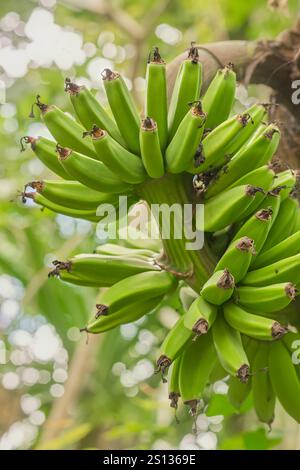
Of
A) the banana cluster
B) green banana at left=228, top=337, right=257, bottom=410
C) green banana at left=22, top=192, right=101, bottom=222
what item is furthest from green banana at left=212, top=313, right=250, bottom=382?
green banana at left=22, top=192, right=101, bottom=222

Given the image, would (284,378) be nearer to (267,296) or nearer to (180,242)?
(267,296)

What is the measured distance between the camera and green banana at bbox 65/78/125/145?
3.72ft

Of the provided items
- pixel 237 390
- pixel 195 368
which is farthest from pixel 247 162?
pixel 237 390

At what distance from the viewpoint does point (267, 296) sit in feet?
3.59

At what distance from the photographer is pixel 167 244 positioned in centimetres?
123

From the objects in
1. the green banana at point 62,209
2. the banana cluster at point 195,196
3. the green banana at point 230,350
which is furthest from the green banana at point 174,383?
the green banana at point 62,209

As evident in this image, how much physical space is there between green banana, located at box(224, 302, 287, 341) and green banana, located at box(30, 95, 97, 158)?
0.41 meters

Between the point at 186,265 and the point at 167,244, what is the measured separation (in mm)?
58

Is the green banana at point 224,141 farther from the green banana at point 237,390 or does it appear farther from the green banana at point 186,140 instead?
the green banana at point 237,390

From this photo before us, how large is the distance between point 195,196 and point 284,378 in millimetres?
418

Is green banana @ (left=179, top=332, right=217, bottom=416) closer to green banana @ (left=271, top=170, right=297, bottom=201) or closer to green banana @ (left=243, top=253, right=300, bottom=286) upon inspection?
green banana @ (left=243, top=253, right=300, bottom=286)

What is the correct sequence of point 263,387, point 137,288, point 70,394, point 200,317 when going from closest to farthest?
point 200,317 → point 137,288 → point 263,387 → point 70,394
